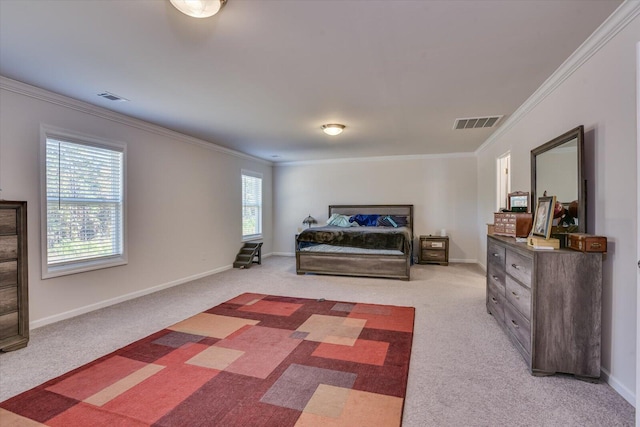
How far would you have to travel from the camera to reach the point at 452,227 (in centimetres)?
716

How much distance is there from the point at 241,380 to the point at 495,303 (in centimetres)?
269

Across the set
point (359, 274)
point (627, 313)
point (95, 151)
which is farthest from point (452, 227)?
point (95, 151)

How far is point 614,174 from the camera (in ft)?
7.12

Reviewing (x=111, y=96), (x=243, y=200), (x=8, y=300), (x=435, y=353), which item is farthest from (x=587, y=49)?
(x=243, y=200)

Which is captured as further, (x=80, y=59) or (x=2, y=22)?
(x=80, y=59)

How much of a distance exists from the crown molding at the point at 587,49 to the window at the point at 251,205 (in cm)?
538

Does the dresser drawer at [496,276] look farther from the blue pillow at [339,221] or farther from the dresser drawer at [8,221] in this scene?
the dresser drawer at [8,221]

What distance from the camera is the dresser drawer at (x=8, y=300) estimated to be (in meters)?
2.73

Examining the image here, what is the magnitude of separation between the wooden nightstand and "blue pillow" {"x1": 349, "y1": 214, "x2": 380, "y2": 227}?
1.09 metres

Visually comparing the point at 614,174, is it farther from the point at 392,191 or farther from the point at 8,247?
the point at 392,191

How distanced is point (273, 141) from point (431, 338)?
4.18 metres

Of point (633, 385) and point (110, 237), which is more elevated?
point (110, 237)

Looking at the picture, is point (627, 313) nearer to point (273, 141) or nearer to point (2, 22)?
Answer: point (2, 22)

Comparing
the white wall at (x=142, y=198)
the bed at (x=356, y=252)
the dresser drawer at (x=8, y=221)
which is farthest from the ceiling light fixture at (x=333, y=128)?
the dresser drawer at (x=8, y=221)
